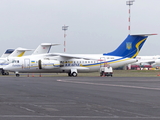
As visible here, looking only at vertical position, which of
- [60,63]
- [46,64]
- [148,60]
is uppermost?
[148,60]

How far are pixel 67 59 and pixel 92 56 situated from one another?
335 cm

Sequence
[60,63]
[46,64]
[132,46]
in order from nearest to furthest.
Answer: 1. [46,64]
2. [60,63]
3. [132,46]

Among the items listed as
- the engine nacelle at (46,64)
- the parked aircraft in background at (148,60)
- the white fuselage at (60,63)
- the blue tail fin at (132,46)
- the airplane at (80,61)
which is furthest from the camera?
the parked aircraft in background at (148,60)

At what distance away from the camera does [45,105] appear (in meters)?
12.1

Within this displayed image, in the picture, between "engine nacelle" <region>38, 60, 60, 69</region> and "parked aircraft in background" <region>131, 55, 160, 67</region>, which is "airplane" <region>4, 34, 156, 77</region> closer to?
"engine nacelle" <region>38, 60, 60, 69</region>

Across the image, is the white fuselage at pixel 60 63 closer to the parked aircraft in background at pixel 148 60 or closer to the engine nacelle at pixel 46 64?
the engine nacelle at pixel 46 64

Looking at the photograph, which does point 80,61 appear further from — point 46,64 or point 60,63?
point 46,64

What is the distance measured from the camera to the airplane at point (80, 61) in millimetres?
43031

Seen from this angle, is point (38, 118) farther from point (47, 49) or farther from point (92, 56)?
point (47, 49)

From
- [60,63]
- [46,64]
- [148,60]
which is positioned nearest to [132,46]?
[60,63]

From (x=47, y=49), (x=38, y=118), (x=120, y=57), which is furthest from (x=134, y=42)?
(x=38, y=118)

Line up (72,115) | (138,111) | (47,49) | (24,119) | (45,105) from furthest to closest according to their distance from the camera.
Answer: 1. (47,49)
2. (45,105)
3. (138,111)
4. (72,115)
5. (24,119)

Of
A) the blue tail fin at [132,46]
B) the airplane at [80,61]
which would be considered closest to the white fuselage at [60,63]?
the airplane at [80,61]

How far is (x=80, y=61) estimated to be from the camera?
1740 inches
